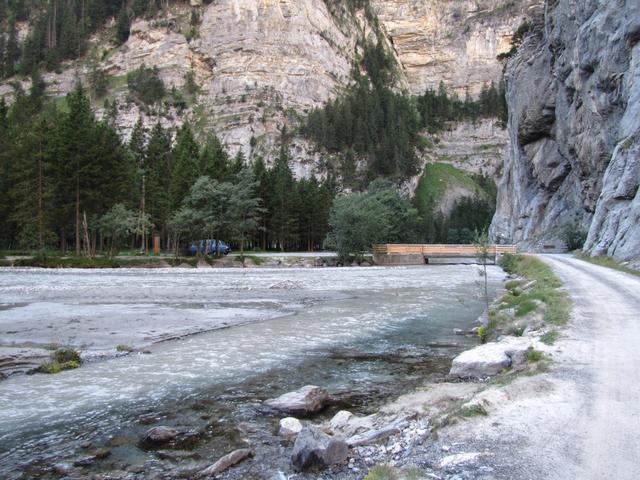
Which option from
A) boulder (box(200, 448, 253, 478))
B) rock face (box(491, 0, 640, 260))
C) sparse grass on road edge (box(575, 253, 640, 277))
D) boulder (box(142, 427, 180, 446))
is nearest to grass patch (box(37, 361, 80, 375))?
boulder (box(142, 427, 180, 446))

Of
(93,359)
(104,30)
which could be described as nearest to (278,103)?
(104,30)

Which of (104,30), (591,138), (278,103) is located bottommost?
(591,138)

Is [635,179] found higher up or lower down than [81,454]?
higher up

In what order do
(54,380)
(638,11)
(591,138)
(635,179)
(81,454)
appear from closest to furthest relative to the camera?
(81,454), (54,380), (635,179), (638,11), (591,138)

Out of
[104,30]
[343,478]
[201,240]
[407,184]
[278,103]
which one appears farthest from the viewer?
[104,30]

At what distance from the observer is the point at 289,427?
25.1 ft

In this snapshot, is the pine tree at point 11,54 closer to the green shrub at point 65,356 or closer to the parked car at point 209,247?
the parked car at point 209,247

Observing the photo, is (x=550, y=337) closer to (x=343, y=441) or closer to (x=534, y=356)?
(x=534, y=356)

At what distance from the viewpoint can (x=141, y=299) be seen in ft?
81.5

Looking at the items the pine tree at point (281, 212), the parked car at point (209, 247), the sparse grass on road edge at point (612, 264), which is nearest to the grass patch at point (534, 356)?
the sparse grass on road edge at point (612, 264)

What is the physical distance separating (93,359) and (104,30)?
18147 cm

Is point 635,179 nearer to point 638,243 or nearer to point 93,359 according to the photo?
point 638,243

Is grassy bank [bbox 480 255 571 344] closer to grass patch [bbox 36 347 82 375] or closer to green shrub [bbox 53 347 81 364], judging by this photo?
grass patch [bbox 36 347 82 375]

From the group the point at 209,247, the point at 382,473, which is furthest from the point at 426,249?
the point at 382,473
